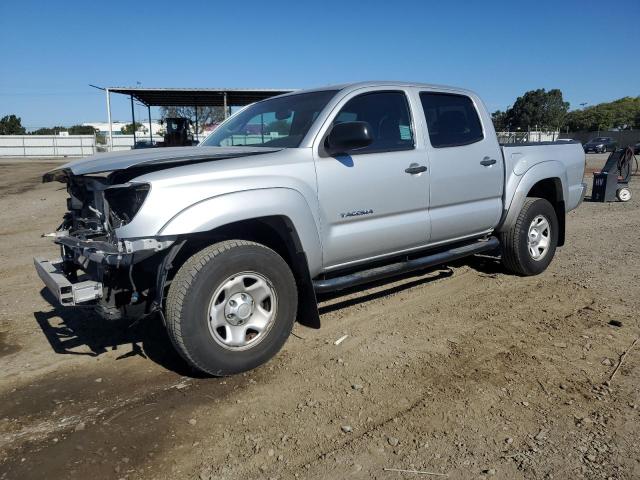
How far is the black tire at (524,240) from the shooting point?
5.55 m

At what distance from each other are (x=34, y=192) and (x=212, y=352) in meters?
13.8

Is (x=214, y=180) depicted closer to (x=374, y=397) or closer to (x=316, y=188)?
(x=316, y=188)

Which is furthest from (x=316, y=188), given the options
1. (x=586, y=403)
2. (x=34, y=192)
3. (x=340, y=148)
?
(x=34, y=192)

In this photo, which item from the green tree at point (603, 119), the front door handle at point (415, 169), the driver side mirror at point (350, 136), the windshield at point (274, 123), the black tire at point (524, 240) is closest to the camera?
the driver side mirror at point (350, 136)

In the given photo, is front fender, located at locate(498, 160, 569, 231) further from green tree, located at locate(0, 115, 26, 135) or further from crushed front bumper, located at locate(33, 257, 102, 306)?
green tree, located at locate(0, 115, 26, 135)

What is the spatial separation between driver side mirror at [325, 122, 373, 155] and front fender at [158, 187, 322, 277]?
49cm

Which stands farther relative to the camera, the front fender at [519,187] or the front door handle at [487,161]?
the front fender at [519,187]

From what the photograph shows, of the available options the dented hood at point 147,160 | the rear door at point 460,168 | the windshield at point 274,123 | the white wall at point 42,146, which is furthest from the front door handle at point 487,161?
the white wall at point 42,146

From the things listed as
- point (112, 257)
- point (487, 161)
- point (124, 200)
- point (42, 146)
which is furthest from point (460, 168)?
point (42, 146)

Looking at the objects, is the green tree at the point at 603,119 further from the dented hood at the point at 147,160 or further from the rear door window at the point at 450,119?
the dented hood at the point at 147,160

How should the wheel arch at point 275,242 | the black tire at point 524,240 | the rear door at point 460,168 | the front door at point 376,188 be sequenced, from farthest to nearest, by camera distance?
the black tire at point 524,240 → the rear door at point 460,168 → the front door at point 376,188 → the wheel arch at point 275,242

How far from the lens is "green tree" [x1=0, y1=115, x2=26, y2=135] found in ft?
215

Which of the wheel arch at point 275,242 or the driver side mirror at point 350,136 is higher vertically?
the driver side mirror at point 350,136

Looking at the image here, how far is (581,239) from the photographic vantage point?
795 cm
